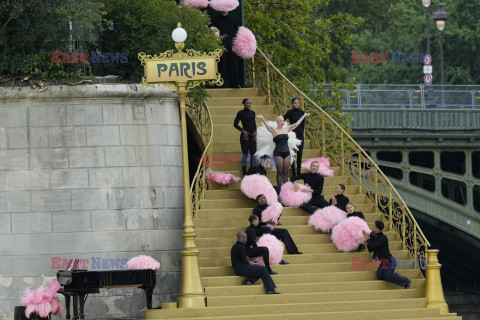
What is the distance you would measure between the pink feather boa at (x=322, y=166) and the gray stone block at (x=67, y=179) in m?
5.18

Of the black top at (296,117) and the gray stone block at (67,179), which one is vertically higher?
the black top at (296,117)

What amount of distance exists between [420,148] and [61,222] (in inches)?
827

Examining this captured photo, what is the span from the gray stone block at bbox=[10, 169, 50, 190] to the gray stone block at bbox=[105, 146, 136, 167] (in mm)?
1156

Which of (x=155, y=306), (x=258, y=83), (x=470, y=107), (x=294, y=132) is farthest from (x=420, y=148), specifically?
(x=155, y=306)

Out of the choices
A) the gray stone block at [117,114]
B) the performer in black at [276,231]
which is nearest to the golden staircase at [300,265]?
the performer in black at [276,231]

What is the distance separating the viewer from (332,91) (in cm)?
3912

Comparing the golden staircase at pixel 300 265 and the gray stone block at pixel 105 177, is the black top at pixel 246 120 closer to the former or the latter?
the golden staircase at pixel 300 265

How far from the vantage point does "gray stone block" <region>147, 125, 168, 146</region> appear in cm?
2675

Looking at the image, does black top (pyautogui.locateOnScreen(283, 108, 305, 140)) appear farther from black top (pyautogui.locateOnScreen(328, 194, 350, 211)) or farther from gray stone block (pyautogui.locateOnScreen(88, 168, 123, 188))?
gray stone block (pyautogui.locateOnScreen(88, 168, 123, 188))

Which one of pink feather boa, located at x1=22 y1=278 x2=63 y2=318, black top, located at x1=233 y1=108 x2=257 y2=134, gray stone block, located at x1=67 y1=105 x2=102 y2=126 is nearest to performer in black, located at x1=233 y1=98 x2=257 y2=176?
black top, located at x1=233 y1=108 x2=257 y2=134

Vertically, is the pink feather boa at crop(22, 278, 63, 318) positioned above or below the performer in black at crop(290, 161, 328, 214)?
below

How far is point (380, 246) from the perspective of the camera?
1020 inches

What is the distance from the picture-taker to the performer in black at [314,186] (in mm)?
27750

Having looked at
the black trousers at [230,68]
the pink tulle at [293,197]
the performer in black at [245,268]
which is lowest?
the performer in black at [245,268]
